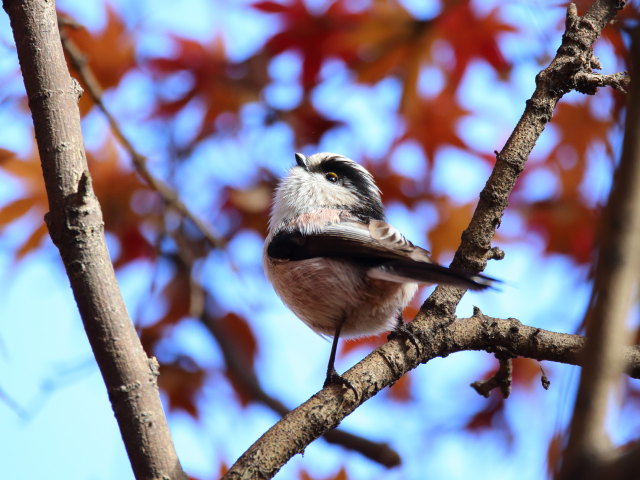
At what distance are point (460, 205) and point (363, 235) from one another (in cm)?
144

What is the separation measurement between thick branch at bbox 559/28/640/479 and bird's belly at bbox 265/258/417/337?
1.36 m

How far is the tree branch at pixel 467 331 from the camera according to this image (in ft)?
4.71

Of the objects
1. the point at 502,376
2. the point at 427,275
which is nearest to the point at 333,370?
the point at 427,275

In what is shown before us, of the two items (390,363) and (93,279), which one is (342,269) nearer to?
(390,363)

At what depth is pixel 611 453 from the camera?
25.3 inches

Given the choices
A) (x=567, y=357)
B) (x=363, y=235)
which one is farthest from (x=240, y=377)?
(x=567, y=357)

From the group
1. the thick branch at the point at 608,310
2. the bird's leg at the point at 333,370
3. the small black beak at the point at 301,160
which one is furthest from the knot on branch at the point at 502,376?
the small black beak at the point at 301,160

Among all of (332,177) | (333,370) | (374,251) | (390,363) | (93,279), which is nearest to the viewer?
(93,279)

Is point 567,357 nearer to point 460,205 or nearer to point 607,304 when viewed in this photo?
point 607,304

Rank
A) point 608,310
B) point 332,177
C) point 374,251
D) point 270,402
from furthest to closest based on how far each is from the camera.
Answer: point 270,402, point 332,177, point 374,251, point 608,310

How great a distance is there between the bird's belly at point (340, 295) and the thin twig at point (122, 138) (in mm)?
918

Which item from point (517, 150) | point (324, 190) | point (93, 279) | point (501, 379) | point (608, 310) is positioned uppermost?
point (324, 190)

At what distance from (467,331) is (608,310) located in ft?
3.43

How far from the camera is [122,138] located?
109 inches
